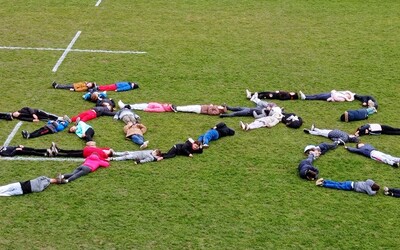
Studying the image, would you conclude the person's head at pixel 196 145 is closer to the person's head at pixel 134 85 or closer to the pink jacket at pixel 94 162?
the pink jacket at pixel 94 162

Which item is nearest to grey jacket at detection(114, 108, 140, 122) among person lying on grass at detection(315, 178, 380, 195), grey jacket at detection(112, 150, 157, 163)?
grey jacket at detection(112, 150, 157, 163)

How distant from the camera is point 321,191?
12664mm

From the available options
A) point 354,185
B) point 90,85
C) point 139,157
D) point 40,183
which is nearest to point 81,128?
point 139,157

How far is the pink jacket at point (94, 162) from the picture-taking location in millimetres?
13086

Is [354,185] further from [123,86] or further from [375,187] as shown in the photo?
[123,86]

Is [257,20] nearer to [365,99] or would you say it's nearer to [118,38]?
[118,38]

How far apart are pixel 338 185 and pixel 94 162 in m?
4.83

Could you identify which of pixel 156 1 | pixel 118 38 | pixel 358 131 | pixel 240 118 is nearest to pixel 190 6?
pixel 156 1

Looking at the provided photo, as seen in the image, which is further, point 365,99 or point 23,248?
point 365,99

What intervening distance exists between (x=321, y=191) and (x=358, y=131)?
8.59 ft

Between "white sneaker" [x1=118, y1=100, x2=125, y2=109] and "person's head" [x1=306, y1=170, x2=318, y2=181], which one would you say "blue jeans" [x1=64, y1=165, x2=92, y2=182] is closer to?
"white sneaker" [x1=118, y1=100, x2=125, y2=109]

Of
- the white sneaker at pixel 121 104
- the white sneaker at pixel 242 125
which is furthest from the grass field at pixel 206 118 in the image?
the white sneaker at pixel 121 104

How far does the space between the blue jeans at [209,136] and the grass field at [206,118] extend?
192mm

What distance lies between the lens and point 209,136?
14.3 m
